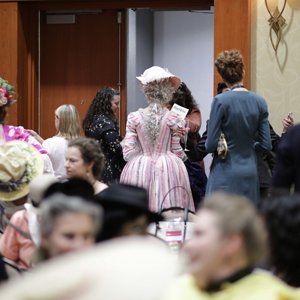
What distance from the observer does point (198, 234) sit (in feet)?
7.05

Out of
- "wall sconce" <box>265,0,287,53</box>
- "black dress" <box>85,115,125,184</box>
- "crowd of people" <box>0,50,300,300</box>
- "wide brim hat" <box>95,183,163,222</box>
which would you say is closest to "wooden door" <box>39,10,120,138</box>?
"crowd of people" <box>0,50,300,300</box>

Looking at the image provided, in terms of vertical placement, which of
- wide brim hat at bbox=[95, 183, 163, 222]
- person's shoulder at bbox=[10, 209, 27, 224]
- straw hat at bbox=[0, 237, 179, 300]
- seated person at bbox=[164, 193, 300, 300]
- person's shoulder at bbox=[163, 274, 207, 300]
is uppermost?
straw hat at bbox=[0, 237, 179, 300]

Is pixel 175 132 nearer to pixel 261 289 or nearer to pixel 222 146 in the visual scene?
pixel 222 146

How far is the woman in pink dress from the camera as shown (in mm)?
5867

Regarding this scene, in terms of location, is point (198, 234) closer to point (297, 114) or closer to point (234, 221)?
point (234, 221)

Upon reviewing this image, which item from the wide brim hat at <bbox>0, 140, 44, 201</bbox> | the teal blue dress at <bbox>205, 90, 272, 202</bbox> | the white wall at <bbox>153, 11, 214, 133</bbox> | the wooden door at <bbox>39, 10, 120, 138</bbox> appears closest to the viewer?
the wide brim hat at <bbox>0, 140, 44, 201</bbox>

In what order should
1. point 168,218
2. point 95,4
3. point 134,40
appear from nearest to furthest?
point 168,218 < point 95,4 < point 134,40

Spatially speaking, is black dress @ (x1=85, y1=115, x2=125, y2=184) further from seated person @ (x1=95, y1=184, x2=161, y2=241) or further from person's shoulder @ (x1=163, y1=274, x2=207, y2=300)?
person's shoulder @ (x1=163, y1=274, x2=207, y2=300)

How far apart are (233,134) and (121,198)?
8.73 feet

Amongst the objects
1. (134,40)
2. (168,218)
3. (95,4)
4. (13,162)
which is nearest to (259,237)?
(168,218)

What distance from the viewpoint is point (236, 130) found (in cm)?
507

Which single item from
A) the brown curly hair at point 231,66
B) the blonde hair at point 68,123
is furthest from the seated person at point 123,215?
the blonde hair at point 68,123

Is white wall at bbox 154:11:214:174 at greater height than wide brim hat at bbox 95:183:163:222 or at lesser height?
greater

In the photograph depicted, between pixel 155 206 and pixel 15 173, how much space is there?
58.4 inches
